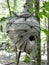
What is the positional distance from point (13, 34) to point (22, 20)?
57mm

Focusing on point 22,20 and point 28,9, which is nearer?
point 22,20

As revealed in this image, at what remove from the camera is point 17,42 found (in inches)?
25.0

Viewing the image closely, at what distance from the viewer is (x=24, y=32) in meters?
0.64

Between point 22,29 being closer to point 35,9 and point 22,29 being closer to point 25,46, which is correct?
point 25,46

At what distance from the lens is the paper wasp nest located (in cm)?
62

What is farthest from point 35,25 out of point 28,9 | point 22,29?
point 28,9

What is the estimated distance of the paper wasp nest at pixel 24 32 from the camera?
62cm

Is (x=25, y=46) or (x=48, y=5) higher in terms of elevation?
(x=48, y=5)

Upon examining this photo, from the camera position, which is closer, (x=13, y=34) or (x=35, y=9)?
(x=13, y=34)

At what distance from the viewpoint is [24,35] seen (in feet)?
2.07

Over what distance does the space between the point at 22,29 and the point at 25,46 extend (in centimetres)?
6

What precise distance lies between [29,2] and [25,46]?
0.77ft

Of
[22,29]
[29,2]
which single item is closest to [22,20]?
[22,29]

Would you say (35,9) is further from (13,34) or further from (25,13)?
(13,34)
